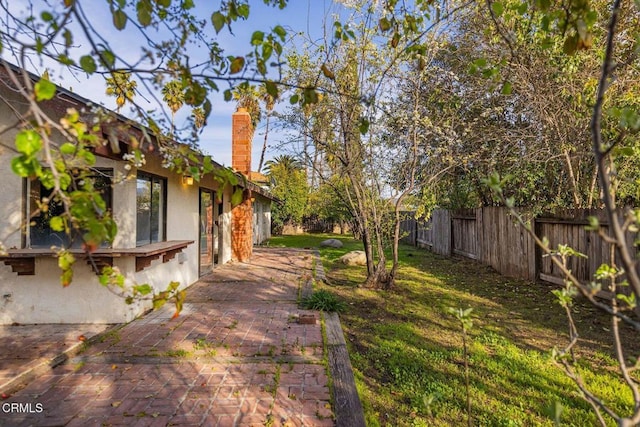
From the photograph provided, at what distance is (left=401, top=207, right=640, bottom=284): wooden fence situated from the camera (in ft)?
21.2

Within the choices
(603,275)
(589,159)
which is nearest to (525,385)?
(603,275)

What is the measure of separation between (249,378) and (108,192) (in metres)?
3.47

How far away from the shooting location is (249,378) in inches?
145

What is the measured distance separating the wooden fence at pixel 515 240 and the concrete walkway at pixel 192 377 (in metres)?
3.71

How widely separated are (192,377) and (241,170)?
8.65m

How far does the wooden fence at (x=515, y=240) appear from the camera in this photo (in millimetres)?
6461

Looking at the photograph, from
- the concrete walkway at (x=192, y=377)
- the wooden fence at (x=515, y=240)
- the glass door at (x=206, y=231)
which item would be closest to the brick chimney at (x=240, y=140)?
the glass door at (x=206, y=231)

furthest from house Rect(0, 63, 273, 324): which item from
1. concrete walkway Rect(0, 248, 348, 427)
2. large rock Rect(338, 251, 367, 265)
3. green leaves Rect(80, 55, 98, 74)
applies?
large rock Rect(338, 251, 367, 265)

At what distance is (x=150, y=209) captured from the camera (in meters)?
6.42

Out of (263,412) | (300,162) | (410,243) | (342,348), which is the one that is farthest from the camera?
(410,243)

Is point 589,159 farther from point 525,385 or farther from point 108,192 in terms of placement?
point 108,192

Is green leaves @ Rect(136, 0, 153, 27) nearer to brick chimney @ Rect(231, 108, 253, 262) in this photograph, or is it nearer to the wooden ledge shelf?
the wooden ledge shelf

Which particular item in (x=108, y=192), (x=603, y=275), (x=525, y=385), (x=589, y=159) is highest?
(x=589, y=159)

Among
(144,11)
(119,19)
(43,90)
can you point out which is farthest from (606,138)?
(43,90)
